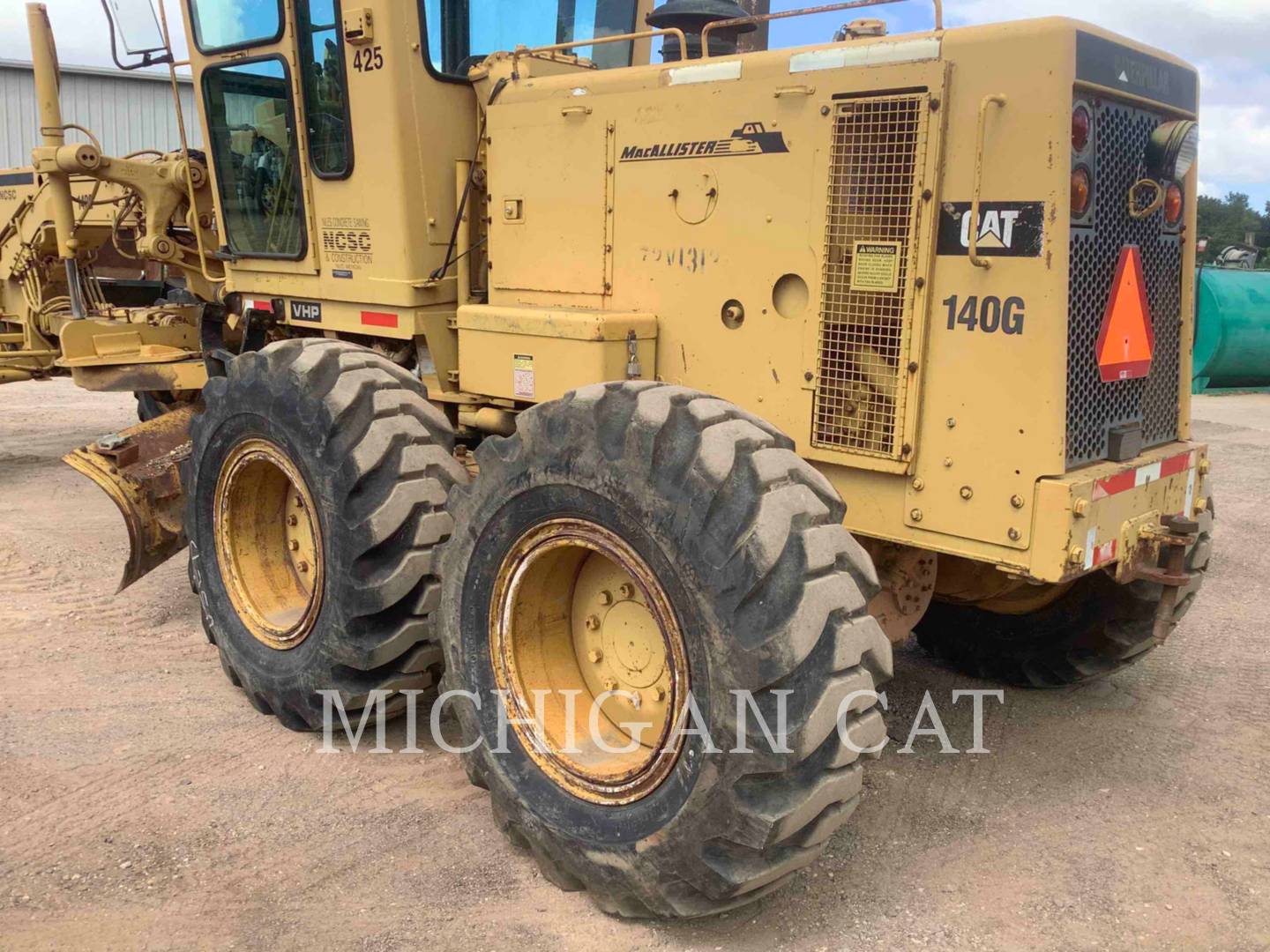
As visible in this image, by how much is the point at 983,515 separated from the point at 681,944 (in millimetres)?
1519

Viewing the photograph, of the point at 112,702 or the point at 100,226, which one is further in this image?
the point at 100,226

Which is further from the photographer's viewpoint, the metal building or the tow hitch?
the metal building

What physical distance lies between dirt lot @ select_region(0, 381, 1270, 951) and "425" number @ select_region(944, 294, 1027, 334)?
1721mm

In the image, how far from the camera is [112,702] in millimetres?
4711

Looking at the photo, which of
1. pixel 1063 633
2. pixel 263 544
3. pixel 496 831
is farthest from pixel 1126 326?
pixel 263 544

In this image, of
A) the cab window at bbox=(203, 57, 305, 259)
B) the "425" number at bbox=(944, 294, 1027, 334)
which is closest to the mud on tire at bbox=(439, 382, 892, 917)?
the "425" number at bbox=(944, 294, 1027, 334)

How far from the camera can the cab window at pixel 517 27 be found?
182 inches

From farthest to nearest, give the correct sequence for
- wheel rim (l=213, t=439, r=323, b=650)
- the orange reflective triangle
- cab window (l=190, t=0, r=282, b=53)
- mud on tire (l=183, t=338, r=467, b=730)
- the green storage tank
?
1. the green storage tank
2. cab window (l=190, t=0, r=282, b=53)
3. wheel rim (l=213, t=439, r=323, b=650)
4. mud on tire (l=183, t=338, r=467, b=730)
5. the orange reflective triangle

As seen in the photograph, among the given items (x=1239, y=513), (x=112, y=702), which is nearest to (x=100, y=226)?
(x=112, y=702)

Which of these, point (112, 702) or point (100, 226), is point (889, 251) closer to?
point (112, 702)

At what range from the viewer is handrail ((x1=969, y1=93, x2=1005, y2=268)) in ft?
10.3

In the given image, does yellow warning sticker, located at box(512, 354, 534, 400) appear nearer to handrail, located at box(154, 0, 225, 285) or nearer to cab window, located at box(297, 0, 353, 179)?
cab window, located at box(297, 0, 353, 179)

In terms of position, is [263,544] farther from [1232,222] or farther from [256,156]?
[1232,222]

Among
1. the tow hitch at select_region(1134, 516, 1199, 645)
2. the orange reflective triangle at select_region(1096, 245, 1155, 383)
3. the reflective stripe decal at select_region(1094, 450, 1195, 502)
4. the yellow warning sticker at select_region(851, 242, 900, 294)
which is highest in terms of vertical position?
the yellow warning sticker at select_region(851, 242, 900, 294)
